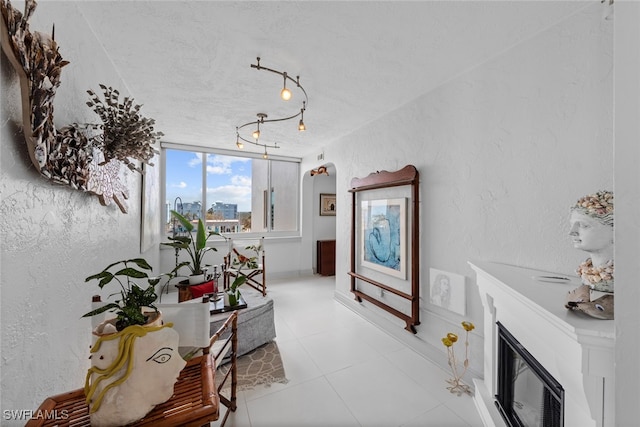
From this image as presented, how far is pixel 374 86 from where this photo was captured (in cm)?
232

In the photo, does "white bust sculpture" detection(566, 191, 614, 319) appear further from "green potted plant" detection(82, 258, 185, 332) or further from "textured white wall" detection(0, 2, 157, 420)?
"textured white wall" detection(0, 2, 157, 420)

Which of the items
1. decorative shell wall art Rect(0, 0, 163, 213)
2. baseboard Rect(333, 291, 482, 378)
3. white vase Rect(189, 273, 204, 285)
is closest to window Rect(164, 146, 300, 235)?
white vase Rect(189, 273, 204, 285)

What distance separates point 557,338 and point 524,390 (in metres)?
0.78

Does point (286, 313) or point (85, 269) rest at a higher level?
point (85, 269)

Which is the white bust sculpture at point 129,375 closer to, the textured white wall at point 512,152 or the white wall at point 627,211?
the white wall at point 627,211

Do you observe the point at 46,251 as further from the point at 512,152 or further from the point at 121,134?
the point at 512,152

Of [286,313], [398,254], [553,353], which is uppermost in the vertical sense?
[398,254]

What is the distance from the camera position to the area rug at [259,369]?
6.78 feet

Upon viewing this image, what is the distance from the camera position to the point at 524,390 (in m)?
1.47

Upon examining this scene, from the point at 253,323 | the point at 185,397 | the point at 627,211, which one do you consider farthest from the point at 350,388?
the point at 627,211

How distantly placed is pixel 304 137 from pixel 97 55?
103 inches

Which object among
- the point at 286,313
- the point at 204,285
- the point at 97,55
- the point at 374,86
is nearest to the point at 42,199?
the point at 97,55

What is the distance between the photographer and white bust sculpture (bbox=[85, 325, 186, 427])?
81 cm

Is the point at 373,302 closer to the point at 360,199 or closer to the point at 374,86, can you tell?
the point at 360,199
